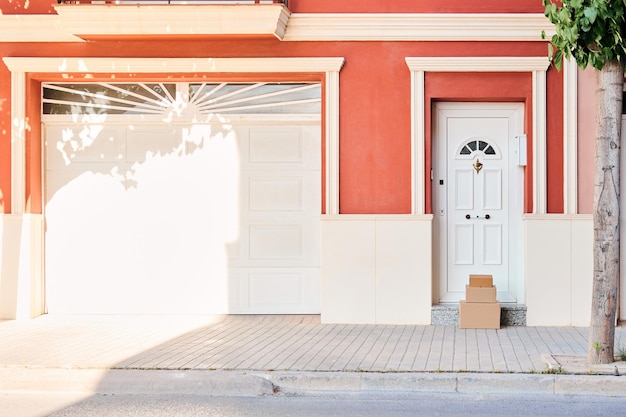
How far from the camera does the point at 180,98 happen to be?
12.0m

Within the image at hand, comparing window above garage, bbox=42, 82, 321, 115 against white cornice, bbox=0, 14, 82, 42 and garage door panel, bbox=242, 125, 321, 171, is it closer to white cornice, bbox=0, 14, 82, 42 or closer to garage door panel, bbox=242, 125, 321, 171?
garage door panel, bbox=242, 125, 321, 171

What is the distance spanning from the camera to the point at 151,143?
12023 mm

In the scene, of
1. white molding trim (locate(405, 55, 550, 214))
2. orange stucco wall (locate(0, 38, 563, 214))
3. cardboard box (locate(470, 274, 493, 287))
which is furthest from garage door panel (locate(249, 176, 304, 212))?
cardboard box (locate(470, 274, 493, 287))

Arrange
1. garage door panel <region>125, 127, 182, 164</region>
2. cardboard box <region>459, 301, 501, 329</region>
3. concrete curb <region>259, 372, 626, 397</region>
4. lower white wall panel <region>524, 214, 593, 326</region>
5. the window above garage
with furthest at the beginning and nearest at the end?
1. garage door panel <region>125, 127, 182, 164</region>
2. the window above garage
3. lower white wall panel <region>524, 214, 593, 326</region>
4. cardboard box <region>459, 301, 501, 329</region>
5. concrete curb <region>259, 372, 626, 397</region>

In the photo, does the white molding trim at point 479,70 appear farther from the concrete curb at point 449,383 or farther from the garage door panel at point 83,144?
the garage door panel at point 83,144

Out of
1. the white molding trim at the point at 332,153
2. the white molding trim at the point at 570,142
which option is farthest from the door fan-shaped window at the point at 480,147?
the white molding trim at the point at 332,153

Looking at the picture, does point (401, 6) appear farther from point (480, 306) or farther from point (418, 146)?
point (480, 306)

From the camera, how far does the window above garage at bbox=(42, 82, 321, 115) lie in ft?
38.9

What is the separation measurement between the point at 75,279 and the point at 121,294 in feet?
1.95

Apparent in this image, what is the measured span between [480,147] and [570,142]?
1.05 meters

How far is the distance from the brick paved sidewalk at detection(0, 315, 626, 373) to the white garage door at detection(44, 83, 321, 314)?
0.32 m

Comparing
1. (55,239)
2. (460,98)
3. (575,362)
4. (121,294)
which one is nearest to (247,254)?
(121,294)

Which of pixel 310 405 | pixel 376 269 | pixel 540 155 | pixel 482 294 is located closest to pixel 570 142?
pixel 540 155

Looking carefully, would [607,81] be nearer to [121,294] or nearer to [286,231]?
[286,231]
